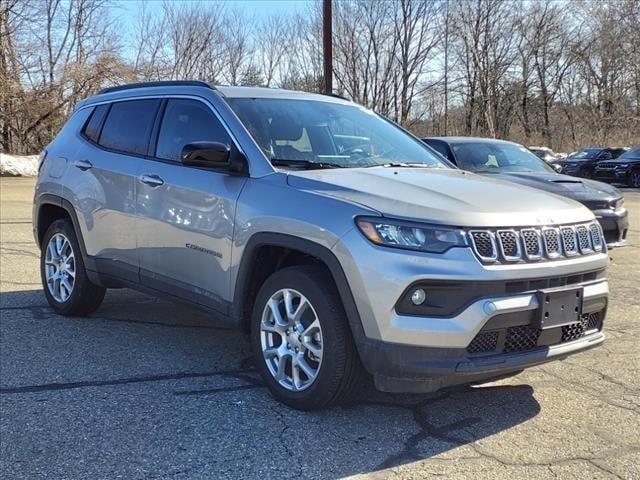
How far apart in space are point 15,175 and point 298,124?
22.0 m

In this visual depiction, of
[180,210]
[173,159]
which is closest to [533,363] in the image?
[180,210]

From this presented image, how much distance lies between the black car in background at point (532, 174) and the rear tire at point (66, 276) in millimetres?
4990

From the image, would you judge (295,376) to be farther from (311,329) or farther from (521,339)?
(521,339)

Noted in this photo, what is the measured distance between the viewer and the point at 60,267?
19.5ft

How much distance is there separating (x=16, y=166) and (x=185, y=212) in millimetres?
21934

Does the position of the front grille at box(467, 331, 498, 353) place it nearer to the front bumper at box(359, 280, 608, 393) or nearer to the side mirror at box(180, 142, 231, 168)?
the front bumper at box(359, 280, 608, 393)

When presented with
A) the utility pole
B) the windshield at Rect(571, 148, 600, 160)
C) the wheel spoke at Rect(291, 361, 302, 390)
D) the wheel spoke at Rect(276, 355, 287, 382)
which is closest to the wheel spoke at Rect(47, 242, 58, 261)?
the wheel spoke at Rect(276, 355, 287, 382)

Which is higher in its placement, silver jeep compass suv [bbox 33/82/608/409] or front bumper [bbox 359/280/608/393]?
silver jeep compass suv [bbox 33/82/608/409]

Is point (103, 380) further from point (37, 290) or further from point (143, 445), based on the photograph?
point (37, 290)

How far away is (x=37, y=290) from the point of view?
22.8 ft

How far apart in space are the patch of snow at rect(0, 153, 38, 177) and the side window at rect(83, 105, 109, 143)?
64.0 feet

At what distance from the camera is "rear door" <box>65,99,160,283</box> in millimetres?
5078

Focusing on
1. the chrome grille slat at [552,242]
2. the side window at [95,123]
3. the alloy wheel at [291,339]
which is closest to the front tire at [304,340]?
the alloy wheel at [291,339]

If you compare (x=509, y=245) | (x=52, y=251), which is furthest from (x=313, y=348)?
(x=52, y=251)
